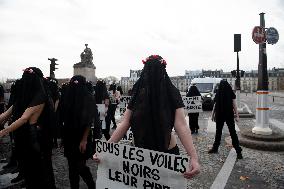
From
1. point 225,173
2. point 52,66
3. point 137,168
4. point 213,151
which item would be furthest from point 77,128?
point 52,66

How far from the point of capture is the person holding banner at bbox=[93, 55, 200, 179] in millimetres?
2736

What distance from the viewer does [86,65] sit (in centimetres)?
4175

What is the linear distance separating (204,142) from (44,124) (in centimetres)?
621

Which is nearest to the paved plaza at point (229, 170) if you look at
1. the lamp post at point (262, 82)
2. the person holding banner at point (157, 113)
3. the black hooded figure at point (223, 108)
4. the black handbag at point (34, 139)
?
the black hooded figure at point (223, 108)

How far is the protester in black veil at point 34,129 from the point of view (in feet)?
12.3

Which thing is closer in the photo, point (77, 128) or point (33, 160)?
point (33, 160)

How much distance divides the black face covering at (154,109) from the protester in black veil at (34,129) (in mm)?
1499

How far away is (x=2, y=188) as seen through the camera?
17.0ft

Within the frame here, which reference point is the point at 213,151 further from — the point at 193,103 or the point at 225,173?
the point at 193,103

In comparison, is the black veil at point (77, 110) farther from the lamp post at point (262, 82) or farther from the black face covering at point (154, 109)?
the lamp post at point (262, 82)

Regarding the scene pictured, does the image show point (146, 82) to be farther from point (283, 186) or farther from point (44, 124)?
point (283, 186)

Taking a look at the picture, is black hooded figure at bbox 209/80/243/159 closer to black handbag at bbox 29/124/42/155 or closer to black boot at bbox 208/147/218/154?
black boot at bbox 208/147/218/154

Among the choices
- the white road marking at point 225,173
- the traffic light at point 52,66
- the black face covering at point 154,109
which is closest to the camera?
the black face covering at point 154,109

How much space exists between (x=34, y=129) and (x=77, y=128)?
2.61 ft
